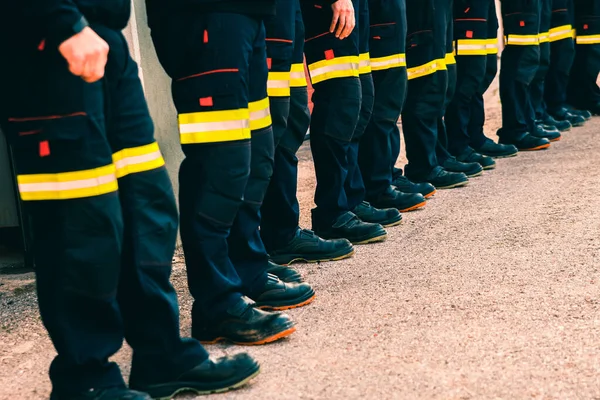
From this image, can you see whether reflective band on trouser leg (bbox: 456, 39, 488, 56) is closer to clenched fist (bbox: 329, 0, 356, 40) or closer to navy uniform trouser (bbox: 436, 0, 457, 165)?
navy uniform trouser (bbox: 436, 0, 457, 165)

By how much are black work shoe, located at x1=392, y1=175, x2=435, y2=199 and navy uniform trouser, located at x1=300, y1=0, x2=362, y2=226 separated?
0.91 m

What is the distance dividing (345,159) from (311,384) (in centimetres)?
183

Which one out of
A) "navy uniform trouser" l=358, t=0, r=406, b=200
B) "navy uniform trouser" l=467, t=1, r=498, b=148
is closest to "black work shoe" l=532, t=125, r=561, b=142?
"navy uniform trouser" l=467, t=1, r=498, b=148

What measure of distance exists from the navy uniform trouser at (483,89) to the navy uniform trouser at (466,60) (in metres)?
0.19

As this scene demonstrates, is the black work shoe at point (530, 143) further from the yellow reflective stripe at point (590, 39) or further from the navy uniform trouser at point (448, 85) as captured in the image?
the yellow reflective stripe at point (590, 39)

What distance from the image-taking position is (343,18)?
3893 mm

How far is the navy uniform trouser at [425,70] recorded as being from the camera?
17.0 feet

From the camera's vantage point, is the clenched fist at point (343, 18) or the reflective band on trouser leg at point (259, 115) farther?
the clenched fist at point (343, 18)

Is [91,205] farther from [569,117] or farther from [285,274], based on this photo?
[569,117]

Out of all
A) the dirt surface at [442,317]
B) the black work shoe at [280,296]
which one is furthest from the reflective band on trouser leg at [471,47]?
the black work shoe at [280,296]

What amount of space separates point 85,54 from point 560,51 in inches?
234

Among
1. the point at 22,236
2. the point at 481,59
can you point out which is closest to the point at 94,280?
the point at 22,236

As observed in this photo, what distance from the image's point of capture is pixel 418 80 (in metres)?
5.23

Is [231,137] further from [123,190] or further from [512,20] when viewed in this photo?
[512,20]
